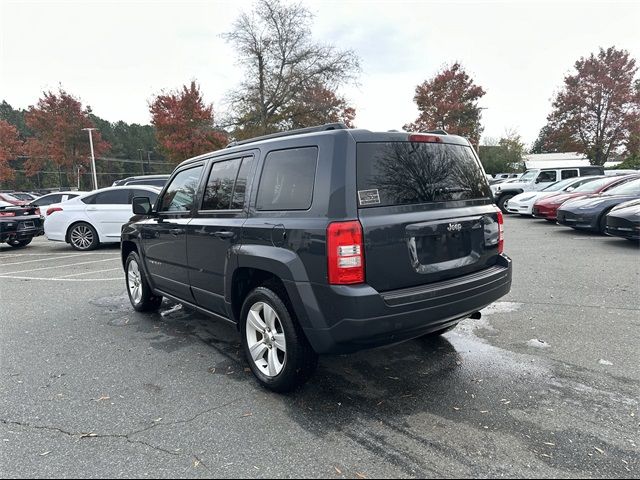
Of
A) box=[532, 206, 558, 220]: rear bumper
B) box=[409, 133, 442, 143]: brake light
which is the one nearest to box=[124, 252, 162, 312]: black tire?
box=[409, 133, 442, 143]: brake light

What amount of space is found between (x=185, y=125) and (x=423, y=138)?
30527 millimetres

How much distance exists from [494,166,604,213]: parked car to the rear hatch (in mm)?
15758

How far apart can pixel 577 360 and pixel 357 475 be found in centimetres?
242

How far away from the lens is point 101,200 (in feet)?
36.9

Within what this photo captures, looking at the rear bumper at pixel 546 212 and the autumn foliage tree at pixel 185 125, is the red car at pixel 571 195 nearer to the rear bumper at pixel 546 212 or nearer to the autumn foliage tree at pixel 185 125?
the rear bumper at pixel 546 212

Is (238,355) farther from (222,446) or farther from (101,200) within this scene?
(101,200)

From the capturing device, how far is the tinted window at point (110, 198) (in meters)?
11.2

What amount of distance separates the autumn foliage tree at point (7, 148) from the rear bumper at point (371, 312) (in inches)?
1673

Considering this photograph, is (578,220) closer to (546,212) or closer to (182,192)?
(546,212)

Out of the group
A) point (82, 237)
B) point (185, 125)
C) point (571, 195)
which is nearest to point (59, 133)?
point (185, 125)

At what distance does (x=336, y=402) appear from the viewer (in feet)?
10.1

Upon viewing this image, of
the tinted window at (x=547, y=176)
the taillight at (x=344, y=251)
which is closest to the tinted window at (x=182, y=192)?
the taillight at (x=344, y=251)

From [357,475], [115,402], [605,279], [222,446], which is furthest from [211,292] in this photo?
[605,279]

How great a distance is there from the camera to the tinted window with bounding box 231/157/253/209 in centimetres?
352
